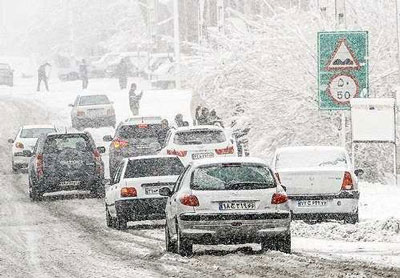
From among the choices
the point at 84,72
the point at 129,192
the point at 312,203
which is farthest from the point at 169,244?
the point at 84,72

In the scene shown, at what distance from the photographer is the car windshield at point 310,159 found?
20297mm

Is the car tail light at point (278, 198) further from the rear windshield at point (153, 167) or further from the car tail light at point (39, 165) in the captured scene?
the car tail light at point (39, 165)

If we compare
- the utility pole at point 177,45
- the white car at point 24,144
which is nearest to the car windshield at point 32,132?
the white car at point 24,144

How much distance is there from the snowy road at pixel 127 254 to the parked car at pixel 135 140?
4.11m

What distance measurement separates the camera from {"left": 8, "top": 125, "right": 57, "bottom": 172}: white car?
122 feet

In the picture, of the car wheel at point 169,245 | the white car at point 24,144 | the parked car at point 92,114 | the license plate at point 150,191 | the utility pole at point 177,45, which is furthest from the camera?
the utility pole at point 177,45

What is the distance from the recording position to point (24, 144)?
38.0m

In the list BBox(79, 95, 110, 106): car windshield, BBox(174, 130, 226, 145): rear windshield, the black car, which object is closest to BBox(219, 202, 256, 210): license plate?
BBox(174, 130, 226, 145): rear windshield

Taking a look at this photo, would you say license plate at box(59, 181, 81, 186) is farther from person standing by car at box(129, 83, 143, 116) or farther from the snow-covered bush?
person standing by car at box(129, 83, 143, 116)

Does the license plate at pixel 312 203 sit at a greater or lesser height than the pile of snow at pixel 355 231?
greater

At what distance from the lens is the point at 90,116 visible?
49.0m

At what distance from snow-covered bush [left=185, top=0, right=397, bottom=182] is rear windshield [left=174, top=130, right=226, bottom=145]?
458 cm

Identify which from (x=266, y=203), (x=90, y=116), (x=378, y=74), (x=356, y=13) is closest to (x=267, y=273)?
(x=266, y=203)

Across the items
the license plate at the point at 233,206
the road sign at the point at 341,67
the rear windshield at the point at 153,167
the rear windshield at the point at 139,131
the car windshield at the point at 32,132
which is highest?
the road sign at the point at 341,67
